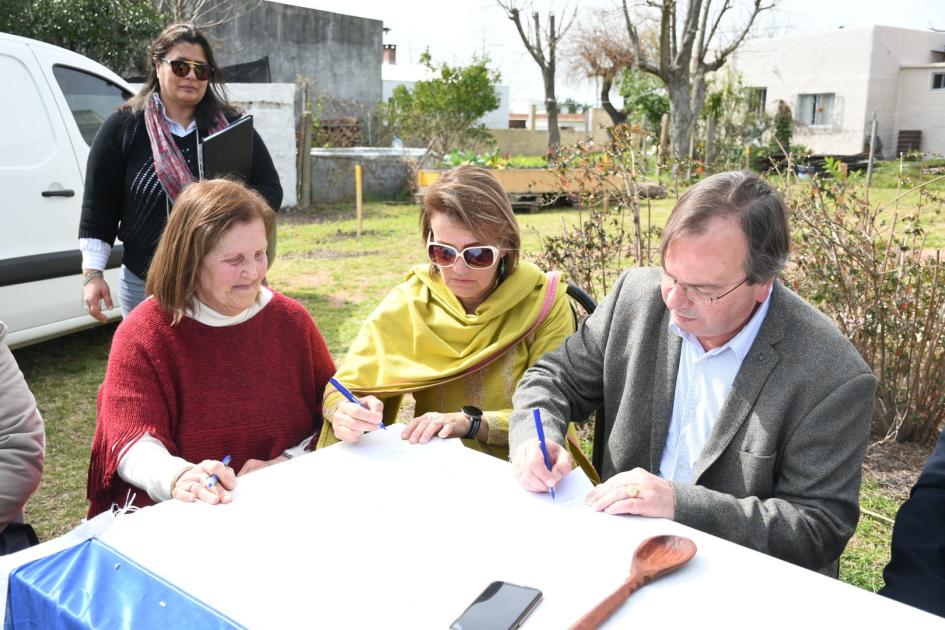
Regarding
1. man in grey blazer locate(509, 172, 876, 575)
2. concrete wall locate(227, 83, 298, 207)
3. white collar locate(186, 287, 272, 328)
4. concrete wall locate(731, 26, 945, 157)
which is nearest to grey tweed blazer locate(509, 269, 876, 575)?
man in grey blazer locate(509, 172, 876, 575)

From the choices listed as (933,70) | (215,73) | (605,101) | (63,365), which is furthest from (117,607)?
(605,101)

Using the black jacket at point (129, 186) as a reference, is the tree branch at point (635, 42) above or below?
above

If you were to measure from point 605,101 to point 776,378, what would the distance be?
32.0 metres

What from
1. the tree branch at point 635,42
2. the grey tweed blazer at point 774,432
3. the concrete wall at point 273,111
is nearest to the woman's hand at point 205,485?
the grey tweed blazer at point 774,432

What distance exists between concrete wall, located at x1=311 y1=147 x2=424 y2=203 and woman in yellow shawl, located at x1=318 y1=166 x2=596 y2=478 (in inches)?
449

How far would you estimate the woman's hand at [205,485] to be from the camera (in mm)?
1615

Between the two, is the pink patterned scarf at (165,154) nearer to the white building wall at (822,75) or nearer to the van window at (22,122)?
the van window at (22,122)

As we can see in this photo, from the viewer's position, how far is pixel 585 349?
7.18ft

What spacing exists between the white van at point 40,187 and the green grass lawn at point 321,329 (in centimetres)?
50

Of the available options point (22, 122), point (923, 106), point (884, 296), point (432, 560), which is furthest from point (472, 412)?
point (923, 106)

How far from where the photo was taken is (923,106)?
2377cm

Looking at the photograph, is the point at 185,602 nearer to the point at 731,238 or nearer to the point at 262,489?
the point at 262,489

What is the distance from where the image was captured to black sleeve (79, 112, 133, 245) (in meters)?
3.28

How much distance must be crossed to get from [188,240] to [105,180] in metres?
1.44
